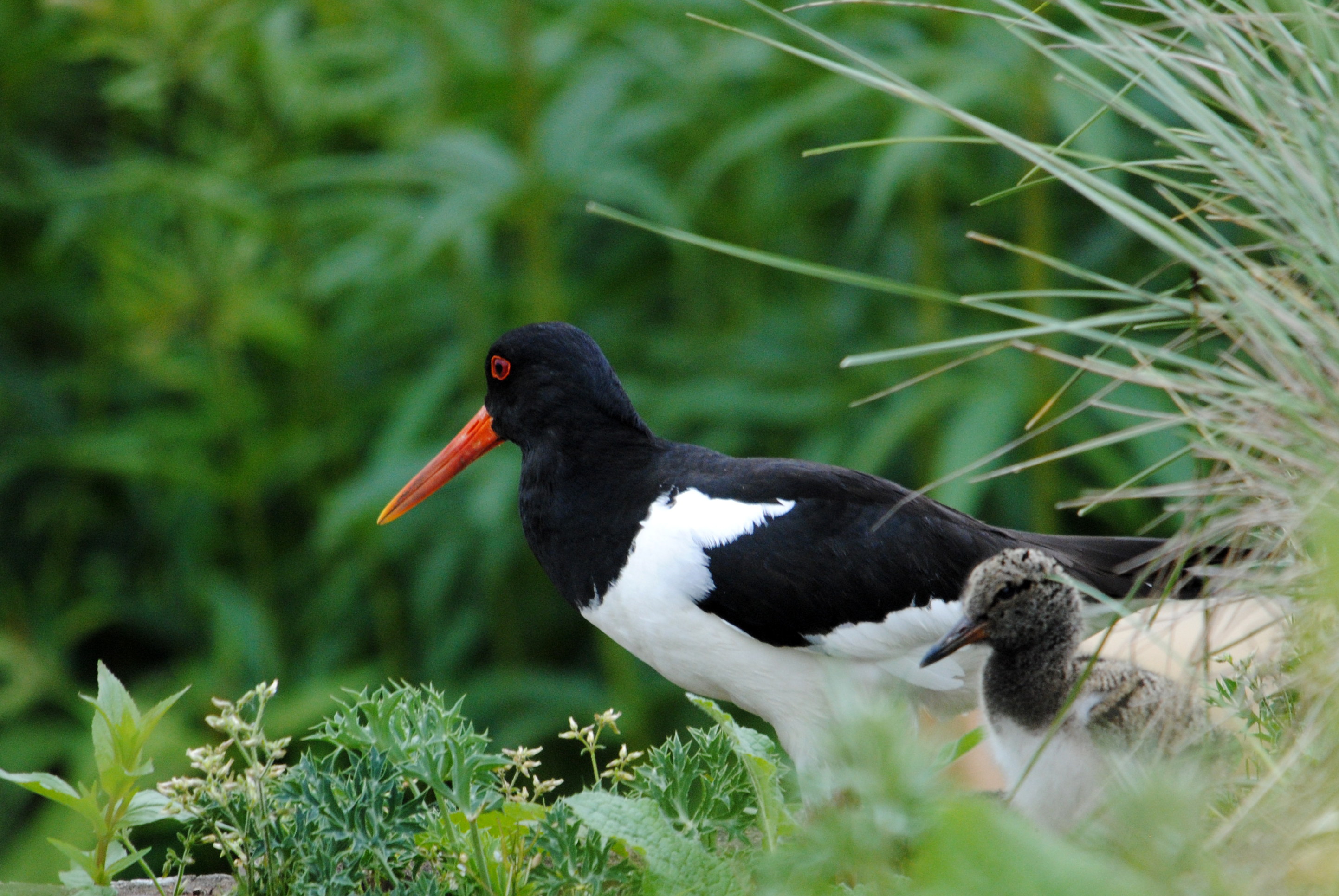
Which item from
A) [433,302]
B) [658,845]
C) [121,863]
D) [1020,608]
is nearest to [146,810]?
[121,863]

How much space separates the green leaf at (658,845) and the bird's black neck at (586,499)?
733 millimetres

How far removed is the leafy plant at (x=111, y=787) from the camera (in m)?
1.29

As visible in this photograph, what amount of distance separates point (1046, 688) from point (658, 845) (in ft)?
1.72

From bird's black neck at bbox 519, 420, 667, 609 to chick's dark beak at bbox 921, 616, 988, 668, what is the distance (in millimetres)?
568

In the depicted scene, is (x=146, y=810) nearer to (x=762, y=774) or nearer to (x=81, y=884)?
(x=81, y=884)

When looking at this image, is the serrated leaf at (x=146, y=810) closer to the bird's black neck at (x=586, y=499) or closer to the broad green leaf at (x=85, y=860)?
the broad green leaf at (x=85, y=860)

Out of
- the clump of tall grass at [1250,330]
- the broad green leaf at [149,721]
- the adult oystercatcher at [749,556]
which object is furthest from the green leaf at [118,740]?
the adult oystercatcher at [749,556]

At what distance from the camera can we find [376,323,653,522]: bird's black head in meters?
2.13

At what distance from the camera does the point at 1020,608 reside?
1.54m

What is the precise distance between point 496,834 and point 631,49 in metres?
2.73

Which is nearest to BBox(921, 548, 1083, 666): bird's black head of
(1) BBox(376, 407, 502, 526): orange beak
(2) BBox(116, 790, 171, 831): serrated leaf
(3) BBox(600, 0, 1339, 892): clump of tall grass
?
(3) BBox(600, 0, 1339, 892): clump of tall grass

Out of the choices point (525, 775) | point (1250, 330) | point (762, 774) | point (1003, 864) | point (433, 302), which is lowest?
point (433, 302)

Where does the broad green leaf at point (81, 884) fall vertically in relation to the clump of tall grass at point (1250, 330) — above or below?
below

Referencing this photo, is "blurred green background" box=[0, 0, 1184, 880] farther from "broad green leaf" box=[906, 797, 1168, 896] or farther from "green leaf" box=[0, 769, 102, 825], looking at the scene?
"broad green leaf" box=[906, 797, 1168, 896]
